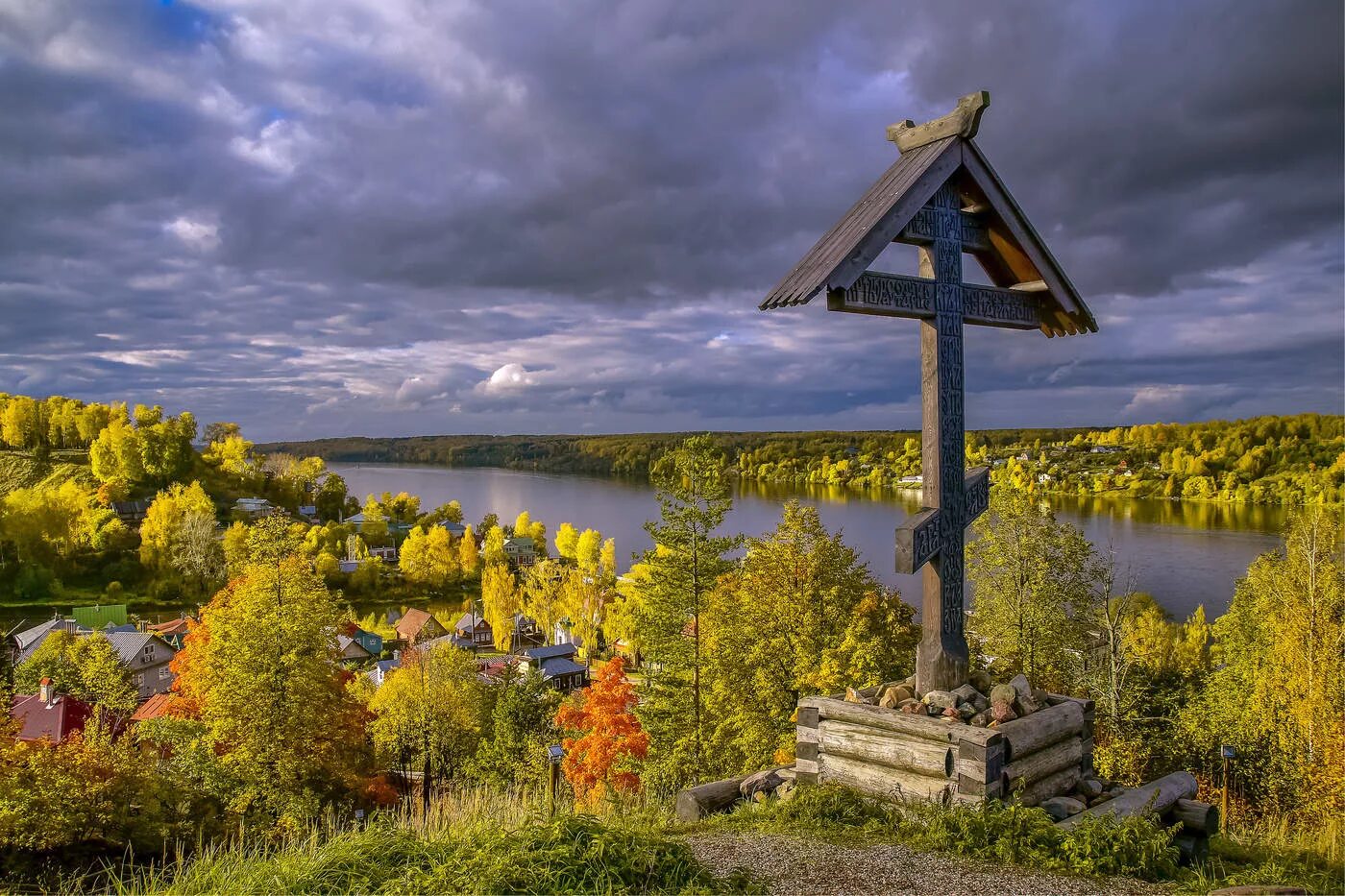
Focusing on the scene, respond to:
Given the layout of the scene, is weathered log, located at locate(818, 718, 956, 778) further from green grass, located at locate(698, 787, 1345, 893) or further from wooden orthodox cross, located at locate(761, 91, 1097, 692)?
wooden orthodox cross, located at locate(761, 91, 1097, 692)

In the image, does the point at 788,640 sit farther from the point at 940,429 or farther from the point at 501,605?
the point at 501,605

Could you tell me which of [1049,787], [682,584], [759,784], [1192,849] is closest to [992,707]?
[1049,787]

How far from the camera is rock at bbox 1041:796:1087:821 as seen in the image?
573cm

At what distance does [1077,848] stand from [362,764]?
20.2 meters

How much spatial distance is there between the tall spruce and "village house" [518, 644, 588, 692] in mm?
24852

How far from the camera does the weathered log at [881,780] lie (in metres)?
5.74

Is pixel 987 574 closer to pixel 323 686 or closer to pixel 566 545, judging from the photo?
pixel 323 686

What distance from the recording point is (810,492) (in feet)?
351

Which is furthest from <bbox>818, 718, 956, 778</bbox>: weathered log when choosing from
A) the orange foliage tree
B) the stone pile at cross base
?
the orange foliage tree

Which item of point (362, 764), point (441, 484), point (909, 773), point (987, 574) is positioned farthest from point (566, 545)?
point (441, 484)

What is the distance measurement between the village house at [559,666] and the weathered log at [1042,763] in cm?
3700

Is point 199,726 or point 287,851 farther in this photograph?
point 199,726

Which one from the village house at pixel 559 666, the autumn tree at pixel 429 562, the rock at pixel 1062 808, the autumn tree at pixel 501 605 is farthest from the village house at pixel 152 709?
the autumn tree at pixel 429 562

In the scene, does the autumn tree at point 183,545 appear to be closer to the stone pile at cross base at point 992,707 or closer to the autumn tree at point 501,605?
the autumn tree at point 501,605
